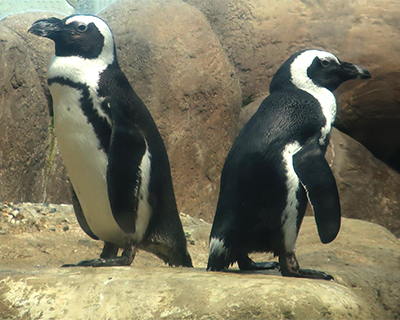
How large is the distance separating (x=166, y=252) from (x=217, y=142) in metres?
2.58

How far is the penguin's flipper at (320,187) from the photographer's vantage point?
230cm

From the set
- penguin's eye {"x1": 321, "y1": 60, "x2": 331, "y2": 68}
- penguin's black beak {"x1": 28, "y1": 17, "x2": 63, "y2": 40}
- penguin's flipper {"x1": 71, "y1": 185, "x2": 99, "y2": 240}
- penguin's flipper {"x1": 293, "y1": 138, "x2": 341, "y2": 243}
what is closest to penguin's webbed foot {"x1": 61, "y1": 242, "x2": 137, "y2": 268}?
penguin's flipper {"x1": 71, "y1": 185, "x2": 99, "y2": 240}

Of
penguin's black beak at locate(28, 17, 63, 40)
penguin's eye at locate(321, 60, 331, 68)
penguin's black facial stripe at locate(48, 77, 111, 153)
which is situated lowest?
penguin's black facial stripe at locate(48, 77, 111, 153)

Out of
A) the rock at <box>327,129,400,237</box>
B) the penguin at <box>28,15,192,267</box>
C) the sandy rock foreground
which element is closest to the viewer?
the sandy rock foreground

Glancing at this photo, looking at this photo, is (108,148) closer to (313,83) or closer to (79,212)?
(79,212)

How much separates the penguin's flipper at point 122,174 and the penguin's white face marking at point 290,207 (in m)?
0.71

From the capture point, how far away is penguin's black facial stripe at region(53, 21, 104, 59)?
9.18 ft

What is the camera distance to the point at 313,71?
2648mm

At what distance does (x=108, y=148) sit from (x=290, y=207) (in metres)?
0.89

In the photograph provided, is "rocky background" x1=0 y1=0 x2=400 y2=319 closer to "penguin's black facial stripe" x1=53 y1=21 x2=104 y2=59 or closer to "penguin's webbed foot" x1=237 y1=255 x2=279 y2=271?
"penguin's webbed foot" x1=237 y1=255 x2=279 y2=271

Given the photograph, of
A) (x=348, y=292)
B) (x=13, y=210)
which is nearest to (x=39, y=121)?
(x=13, y=210)

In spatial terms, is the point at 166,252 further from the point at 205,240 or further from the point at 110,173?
the point at 205,240

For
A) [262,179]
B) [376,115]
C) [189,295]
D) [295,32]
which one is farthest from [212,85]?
[189,295]

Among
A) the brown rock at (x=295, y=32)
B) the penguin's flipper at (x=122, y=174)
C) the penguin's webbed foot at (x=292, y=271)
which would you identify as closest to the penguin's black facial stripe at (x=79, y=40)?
the penguin's flipper at (x=122, y=174)
